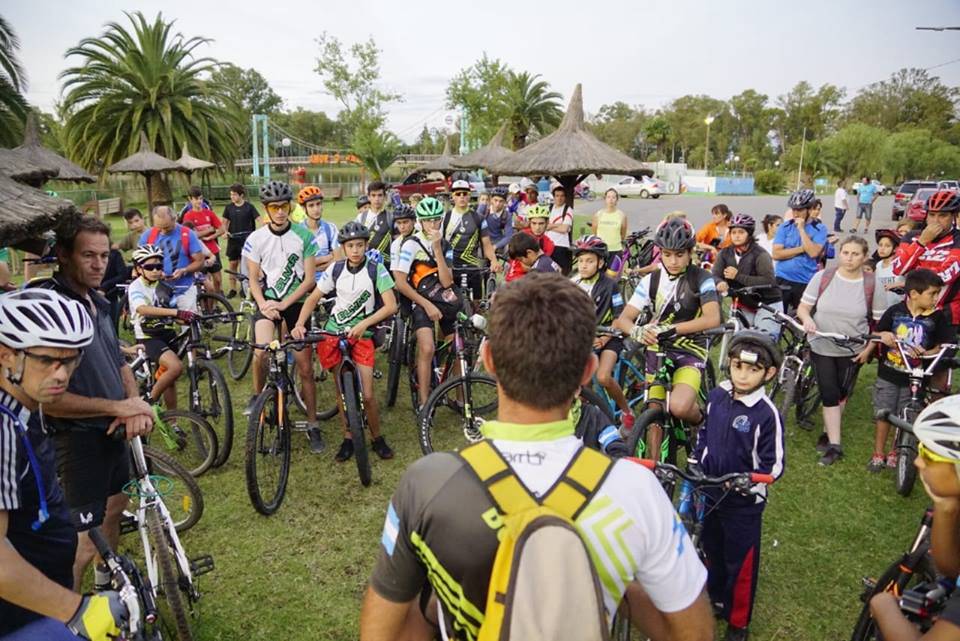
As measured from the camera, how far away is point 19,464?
2059 millimetres

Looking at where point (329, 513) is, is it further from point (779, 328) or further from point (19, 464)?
point (779, 328)

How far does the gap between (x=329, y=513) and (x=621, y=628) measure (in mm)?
2724

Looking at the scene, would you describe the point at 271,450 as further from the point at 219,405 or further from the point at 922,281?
the point at 922,281

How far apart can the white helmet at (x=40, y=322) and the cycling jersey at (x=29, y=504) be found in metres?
0.23

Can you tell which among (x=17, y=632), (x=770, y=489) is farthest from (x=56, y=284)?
(x=770, y=489)

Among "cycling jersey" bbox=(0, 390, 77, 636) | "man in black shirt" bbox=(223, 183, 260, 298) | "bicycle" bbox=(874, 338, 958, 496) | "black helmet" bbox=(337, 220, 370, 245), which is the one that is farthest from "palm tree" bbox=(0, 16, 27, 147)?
"bicycle" bbox=(874, 338, 958, 496)

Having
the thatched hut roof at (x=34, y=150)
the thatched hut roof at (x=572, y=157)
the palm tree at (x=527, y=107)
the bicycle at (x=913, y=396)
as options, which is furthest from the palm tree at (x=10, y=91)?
the palm tree at (x=527, y=107)

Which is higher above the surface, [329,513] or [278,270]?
[278,270]

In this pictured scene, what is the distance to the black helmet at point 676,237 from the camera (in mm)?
4746

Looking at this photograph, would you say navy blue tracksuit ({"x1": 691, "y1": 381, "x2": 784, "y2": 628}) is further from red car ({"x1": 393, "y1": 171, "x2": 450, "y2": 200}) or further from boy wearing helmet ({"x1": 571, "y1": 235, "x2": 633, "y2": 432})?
red car ({"x1": 393, "y1": 171, "x2": 450, "y2": 200})

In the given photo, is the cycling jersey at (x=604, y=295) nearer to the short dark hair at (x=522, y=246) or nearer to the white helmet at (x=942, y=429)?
the short dark hair at (x=522, y=246)

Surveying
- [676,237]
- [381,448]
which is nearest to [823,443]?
[676,237]

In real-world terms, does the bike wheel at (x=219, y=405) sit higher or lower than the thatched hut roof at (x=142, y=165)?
lower

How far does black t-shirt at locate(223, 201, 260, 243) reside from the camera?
37.2ft
